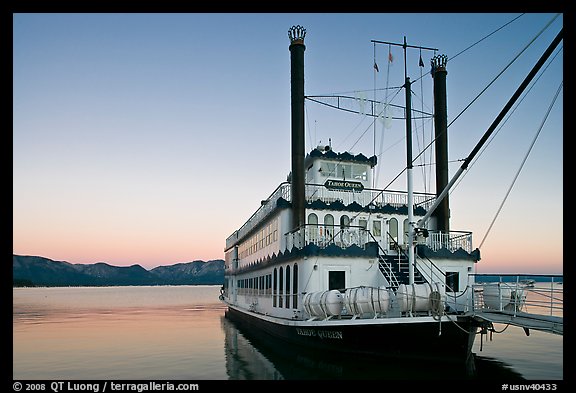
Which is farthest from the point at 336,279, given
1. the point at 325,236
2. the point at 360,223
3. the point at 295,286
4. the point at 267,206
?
the point at 267,206

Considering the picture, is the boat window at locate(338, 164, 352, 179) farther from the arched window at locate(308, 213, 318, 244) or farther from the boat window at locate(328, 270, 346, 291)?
the boat window at locate(328, 270, 346, 291)

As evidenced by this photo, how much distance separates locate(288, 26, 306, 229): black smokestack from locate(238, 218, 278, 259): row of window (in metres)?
2.57

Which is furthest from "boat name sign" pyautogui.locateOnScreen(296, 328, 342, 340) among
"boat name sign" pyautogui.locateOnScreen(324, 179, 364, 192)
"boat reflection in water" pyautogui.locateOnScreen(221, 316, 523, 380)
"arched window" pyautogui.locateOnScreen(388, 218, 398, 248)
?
"boat name sign" pyautogui.locateOnScreen(324, 179, 364, 192)

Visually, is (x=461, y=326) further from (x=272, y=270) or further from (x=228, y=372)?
(x=272, y=270)

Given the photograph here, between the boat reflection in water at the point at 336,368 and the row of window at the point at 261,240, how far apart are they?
16.6 feet

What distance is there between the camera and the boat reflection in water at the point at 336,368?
16.0 m

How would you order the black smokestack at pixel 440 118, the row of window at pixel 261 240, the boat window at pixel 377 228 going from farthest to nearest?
1. the black smokestack at pixel 440 118
2. the row of window at pixel 261 240
3. the boat window at pixel 377 228

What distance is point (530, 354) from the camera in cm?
2333

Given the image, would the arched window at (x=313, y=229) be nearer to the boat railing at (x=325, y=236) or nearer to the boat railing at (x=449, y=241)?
the boat railing at (x=325, y=236)

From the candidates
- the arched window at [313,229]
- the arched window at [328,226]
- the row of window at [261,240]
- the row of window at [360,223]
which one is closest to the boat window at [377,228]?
the row of window at [360,223]

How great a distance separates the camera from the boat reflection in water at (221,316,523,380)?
16031mm

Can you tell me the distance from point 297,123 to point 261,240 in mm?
8262
